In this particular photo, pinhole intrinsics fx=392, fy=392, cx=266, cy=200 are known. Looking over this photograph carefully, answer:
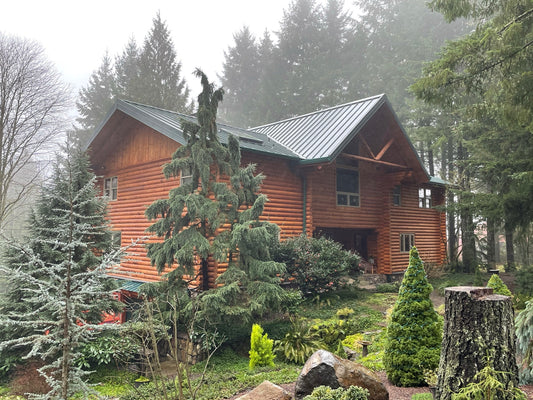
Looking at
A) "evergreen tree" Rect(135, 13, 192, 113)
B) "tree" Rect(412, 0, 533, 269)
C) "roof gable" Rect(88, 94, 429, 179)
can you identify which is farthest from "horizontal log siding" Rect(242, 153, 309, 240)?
"evergreen tree" Rect(135, 13, 192, 113)

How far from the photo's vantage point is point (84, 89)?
38.9m

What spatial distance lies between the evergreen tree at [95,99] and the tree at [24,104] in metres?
17.4

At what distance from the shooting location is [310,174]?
1521 centimetres

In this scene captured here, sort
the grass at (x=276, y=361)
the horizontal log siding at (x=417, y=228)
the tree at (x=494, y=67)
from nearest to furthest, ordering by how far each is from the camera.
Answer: the grass at (x=276, y=361) → the tree at (x=494, y=67) → the horizontal log siding at (x=417, y=228)

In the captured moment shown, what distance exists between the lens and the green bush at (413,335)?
217 inches

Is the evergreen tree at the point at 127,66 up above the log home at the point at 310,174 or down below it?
above

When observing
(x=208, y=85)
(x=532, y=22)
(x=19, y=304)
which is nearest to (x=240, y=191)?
(x=208, y=85)

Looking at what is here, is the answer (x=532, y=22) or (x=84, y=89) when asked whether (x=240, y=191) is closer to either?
(x=532, y=22)

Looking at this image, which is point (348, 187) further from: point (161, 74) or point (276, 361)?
point (161, 74)

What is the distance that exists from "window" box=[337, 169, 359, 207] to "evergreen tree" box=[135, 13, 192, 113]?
62.9 ft

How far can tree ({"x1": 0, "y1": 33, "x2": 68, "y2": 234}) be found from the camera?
1548 cm

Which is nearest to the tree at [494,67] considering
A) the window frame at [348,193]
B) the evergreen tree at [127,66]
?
the window frame at [348,193]

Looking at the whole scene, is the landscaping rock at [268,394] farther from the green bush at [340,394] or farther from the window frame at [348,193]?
the window frame at [348,193]

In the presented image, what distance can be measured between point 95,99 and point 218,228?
111ft
